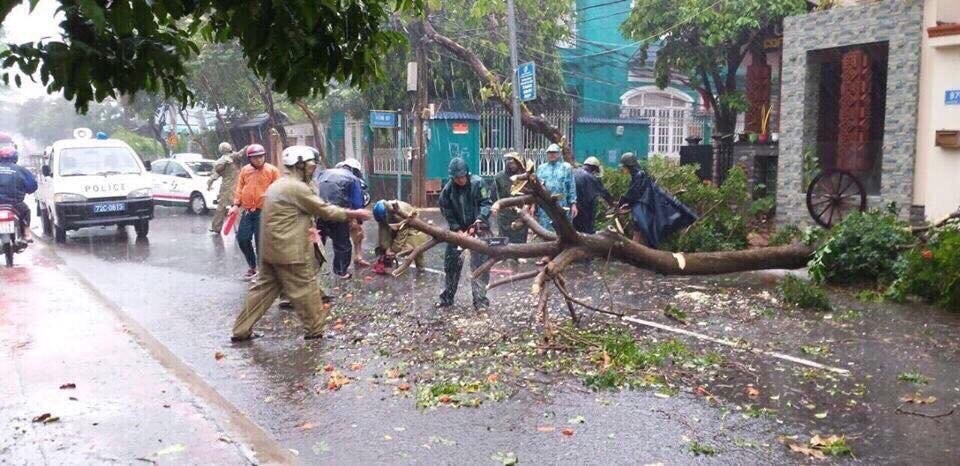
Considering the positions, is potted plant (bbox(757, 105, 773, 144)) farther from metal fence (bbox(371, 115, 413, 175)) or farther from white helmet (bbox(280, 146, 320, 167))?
white helmet (bbox(280, 146, 320, 167))

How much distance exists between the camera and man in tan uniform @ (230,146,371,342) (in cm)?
743

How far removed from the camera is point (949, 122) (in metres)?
10.8

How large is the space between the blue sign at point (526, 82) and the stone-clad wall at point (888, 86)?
14.3 ft

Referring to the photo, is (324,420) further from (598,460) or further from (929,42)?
(929,42)

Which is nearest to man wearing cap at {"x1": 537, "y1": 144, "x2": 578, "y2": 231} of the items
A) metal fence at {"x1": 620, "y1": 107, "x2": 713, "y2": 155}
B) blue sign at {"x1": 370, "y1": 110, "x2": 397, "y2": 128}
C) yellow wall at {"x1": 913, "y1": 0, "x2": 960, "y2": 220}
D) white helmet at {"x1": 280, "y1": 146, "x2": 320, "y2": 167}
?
white helmet at {"x1": 280, "y1": 146, "x2": 320, "y2": 167}

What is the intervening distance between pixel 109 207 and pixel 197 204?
7274mm

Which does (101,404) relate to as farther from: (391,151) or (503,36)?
(391,151)

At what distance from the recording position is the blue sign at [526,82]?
15500mm

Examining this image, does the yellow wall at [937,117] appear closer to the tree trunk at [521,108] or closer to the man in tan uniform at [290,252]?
the tree trunk at [521,108]

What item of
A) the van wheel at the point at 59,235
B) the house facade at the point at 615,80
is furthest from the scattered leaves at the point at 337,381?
the house facade at the point at 615,80

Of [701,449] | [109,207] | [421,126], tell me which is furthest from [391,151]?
[701,449]

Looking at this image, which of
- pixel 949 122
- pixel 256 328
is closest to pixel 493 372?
pixel 256 328

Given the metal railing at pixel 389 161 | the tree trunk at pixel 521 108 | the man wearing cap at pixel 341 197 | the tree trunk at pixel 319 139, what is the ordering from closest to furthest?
the man wearing cap at pixel 341 197
the tree trunk at pixel 521 108
the metal railing at pixel 389 161
the tree trunk at pixel 319 139

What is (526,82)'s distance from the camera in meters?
15.8
